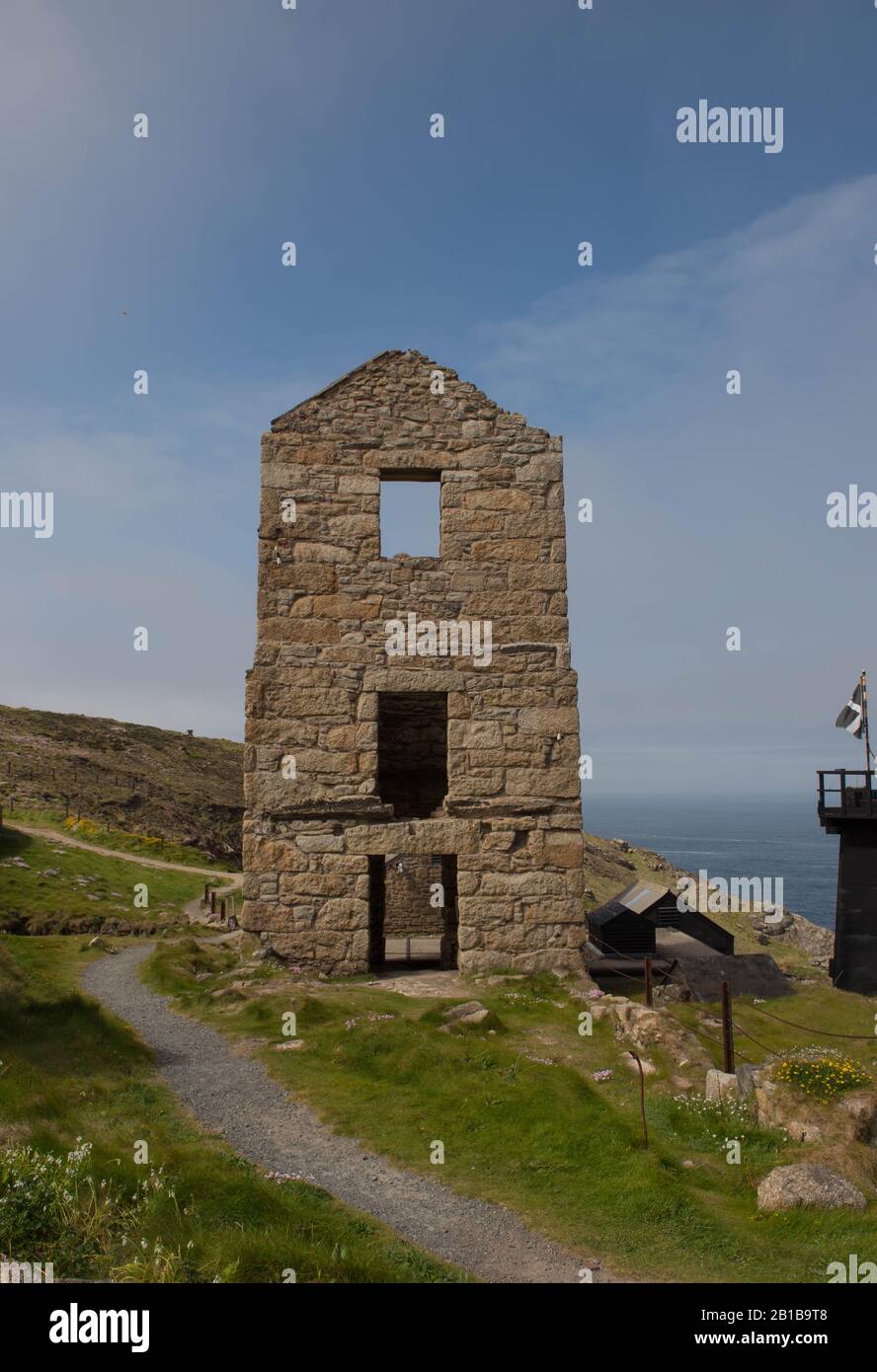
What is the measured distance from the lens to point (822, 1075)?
845cm

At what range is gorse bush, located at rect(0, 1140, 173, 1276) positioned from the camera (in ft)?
17.3

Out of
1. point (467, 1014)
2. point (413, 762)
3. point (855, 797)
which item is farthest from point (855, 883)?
point (467, 1014)

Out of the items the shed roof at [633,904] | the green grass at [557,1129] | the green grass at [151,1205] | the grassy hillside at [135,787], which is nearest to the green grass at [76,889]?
the grassy hillside at [135,787]

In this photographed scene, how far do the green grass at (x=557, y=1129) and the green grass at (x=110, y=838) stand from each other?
23577 mm

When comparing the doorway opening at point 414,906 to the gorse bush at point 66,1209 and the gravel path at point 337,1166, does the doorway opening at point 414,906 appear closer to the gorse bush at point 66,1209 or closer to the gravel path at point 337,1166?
the gravel path at point 337,1166

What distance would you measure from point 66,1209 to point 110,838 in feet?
103

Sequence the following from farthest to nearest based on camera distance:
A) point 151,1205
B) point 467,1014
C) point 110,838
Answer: point 110,838
point 467,1014
point 151,1205

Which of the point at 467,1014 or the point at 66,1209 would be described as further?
the point at 467,1014

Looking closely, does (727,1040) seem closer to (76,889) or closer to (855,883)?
(855,883)

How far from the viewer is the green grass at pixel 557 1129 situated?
6500 millimetres

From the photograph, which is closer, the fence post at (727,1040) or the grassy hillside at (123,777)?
the fence post at (727,1040)

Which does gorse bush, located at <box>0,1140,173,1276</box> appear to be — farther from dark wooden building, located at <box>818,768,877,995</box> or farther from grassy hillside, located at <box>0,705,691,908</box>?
grassy hillside, located at <box>0,705,691,908</box>
